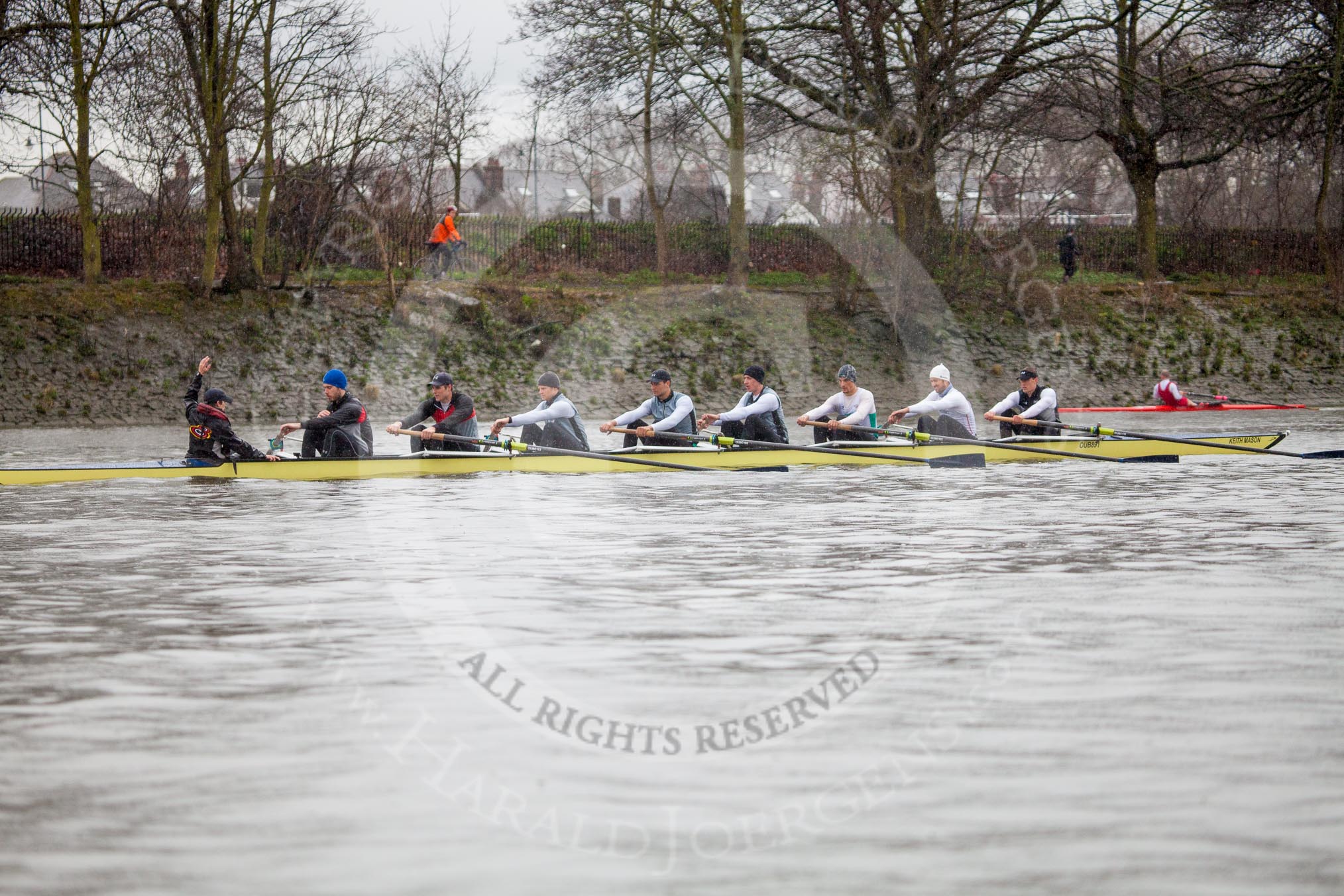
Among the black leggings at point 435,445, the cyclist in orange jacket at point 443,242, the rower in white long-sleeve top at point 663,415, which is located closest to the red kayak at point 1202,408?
the rower in white long-sleeve top at point 663,415

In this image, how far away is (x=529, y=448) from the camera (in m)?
17.0

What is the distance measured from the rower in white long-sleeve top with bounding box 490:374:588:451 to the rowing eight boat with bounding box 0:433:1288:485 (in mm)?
321

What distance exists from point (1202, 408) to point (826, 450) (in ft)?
47.6

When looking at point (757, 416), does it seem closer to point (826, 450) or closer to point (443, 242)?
point (826, 450)

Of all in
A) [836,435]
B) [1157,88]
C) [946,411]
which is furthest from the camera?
[1157,88]

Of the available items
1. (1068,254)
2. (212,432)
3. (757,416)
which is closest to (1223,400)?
(1068,254)

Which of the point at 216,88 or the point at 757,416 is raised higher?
the point at 216,88

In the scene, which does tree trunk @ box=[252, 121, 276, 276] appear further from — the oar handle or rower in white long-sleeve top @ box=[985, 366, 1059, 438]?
the oar handle

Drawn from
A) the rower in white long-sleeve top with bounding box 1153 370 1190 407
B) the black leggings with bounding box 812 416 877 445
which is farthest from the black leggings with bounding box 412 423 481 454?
the rower in white long-sleeve top with bounding box 1153 370 1190 407

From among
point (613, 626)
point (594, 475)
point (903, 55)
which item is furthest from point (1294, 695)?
point (903, 55)

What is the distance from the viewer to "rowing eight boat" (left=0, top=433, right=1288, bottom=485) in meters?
15.9

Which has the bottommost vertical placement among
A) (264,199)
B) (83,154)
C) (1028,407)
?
(1028,407)

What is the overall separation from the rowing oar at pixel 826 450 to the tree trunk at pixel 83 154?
15028 millimetres

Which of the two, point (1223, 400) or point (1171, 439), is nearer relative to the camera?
point (1171, 439)
